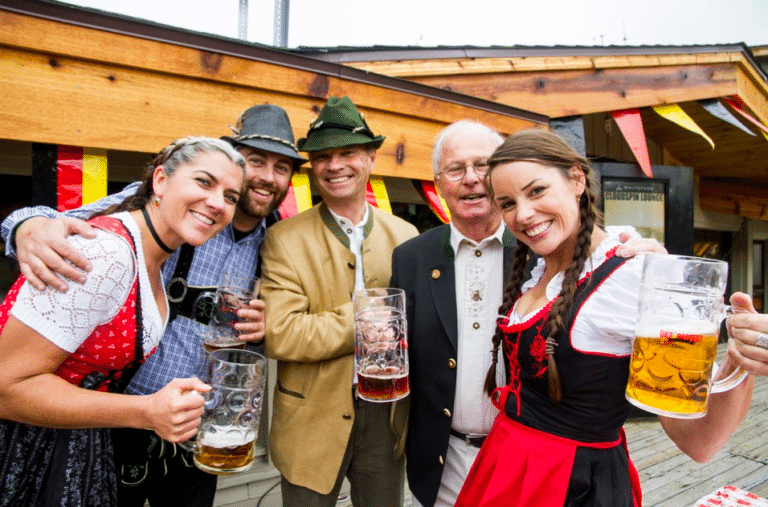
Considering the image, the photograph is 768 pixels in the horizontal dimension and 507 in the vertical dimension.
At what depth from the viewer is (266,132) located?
1.99 meters

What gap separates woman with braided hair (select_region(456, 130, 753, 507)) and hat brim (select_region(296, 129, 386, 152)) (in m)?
0.75

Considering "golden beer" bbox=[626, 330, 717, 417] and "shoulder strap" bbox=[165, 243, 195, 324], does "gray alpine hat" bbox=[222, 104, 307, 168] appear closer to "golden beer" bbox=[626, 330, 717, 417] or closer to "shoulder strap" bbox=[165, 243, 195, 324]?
"shoulder strap" bbox=[165, 243, 195, 324]

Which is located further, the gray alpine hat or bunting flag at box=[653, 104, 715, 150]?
bunting flag at box=[653, 104, 715, 150]

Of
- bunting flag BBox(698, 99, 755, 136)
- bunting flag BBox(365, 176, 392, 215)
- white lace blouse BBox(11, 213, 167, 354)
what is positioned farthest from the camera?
bunting flag BBox(698, 99, 755, 136)

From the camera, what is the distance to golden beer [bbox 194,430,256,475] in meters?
1.24

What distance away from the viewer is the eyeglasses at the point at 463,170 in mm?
1739

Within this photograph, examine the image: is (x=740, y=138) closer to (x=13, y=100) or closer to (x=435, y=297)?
(x=435, y=297)

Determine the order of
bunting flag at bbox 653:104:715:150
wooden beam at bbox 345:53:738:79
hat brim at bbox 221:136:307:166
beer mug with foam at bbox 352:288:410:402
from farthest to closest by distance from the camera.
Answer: bunting flag at bbox 653:104:715:150, wooden beam at bbox 345:53:738:79, hat brim at bbox 221:136:307:166, beer mug with foam at bbox 352:288:410:402

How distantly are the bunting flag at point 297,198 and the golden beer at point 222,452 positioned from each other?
4.57ft

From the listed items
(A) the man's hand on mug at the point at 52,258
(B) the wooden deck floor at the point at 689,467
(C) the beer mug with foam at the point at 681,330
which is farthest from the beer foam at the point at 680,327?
(B) the wooden deck floor at the point at 689,467

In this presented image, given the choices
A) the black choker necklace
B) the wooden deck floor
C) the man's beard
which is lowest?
the wooden deck floor

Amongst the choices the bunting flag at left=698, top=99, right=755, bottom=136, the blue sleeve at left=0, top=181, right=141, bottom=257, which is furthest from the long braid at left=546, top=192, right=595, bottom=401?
the bunting flag at left=698, top=99, right=755, bottom=136

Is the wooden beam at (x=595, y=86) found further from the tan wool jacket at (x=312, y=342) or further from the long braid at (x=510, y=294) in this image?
the long braid at (x=510, y=294)

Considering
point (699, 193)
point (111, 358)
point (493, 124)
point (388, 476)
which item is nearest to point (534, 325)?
point (388, 476)
